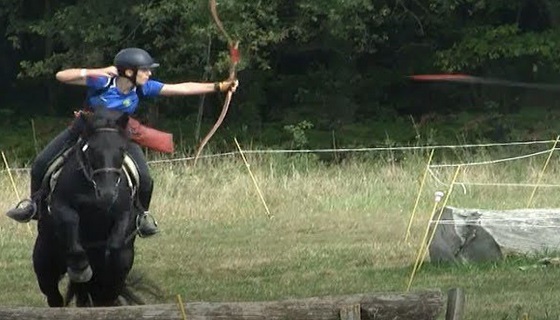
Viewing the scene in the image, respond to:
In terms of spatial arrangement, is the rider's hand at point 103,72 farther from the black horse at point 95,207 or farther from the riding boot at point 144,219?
the riding boot at point 144,219

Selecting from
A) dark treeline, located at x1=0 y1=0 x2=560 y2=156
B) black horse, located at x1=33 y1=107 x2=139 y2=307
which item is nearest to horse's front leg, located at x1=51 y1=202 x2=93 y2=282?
black horse, located at x1=33 y1=107 x2=139 y2=307

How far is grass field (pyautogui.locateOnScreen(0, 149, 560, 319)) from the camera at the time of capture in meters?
12.0

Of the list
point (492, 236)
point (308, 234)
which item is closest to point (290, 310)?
point (492, 236)

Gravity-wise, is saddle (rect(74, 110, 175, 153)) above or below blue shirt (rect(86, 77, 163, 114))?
below

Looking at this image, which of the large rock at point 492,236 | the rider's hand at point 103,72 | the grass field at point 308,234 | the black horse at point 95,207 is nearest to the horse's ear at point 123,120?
the black horse at point 95,207

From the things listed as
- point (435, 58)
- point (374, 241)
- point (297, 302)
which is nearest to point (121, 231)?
point (297, 302)

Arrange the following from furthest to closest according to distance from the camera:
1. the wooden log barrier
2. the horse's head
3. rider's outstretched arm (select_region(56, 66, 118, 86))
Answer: rider's outstretched arm (select_region(56, 66, 118, 86)), the horse's head, the wooden log barrier

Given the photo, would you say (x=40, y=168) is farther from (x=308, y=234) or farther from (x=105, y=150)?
(x=308, y=234)

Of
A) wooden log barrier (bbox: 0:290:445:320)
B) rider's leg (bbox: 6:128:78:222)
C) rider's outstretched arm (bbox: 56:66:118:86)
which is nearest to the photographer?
wooden log barrier (bbox: 0:290:445:320)

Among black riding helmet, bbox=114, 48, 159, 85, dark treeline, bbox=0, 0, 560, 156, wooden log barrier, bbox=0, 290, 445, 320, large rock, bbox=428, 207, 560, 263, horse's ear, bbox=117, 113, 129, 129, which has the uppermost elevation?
black riding helmet, bbox=114, 48, 159, 85

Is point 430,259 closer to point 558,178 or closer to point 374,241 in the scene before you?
point 374,241

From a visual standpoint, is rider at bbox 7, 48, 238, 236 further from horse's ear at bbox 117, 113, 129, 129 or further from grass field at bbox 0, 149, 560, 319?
grass field at bbox 0, 149, 560, 319

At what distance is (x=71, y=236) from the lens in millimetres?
8625

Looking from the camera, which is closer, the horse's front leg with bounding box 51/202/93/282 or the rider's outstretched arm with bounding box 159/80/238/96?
the horse's front leg with bounding box 51/202/93/282
